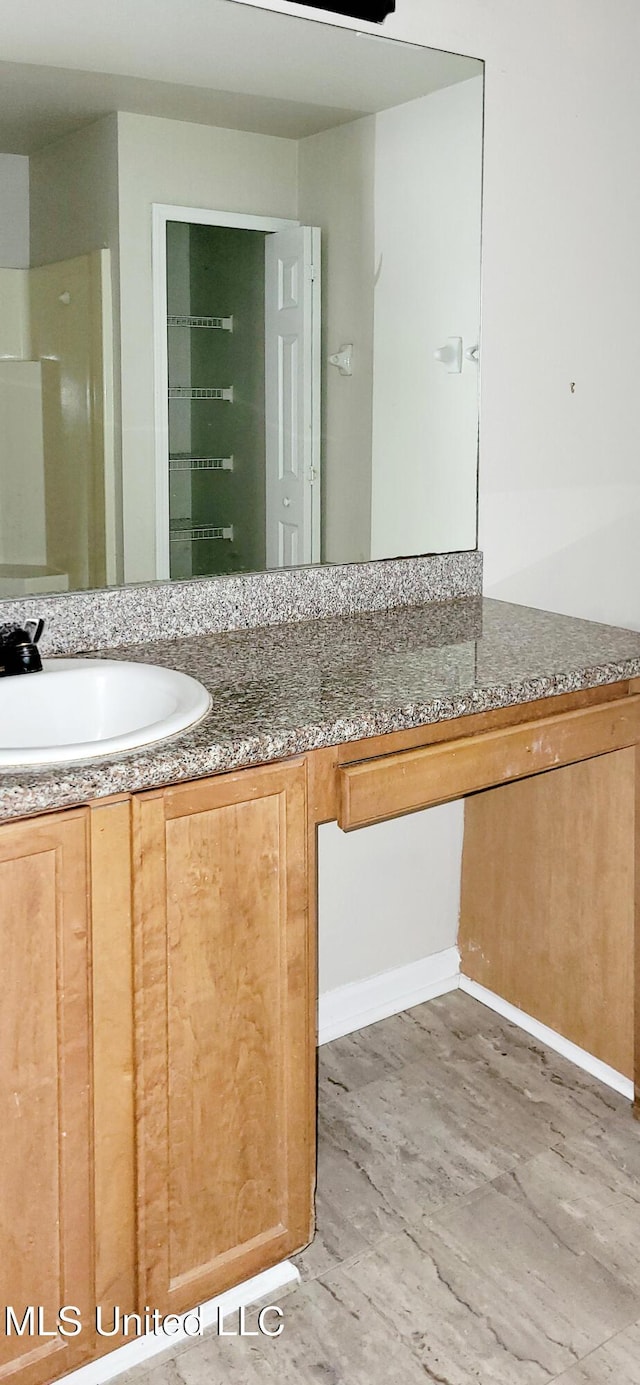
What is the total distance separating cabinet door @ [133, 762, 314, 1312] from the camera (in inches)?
52.2

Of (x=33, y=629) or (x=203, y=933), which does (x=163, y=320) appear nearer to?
(x=33, y=629)

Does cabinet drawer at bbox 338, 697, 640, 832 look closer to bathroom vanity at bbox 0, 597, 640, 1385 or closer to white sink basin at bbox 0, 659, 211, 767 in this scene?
bathroom vanity at bbox 0, 597, 640, 1385

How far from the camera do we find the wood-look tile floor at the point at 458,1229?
1.48 metres

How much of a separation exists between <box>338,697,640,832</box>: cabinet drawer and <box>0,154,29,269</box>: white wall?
0.85 meters

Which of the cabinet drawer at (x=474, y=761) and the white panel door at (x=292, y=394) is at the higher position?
the white panel door at (x=292, y=394)

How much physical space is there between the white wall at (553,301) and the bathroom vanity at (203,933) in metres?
0.55

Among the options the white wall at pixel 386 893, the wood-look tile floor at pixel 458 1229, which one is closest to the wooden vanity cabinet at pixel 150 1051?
the wood-look tile floor at pixel 458 1229

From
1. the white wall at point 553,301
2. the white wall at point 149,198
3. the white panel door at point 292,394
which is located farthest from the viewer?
the white wall at point 553,301

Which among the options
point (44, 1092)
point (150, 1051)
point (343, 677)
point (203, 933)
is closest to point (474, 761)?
point (343, 677)

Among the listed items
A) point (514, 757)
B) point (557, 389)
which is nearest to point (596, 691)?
point (514, 757)

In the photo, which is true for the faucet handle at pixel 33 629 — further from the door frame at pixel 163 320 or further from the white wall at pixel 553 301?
the white wall at pixel 553 301

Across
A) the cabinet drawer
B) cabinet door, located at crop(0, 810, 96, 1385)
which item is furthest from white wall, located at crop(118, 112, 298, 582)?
cabinet door, located at crop(0, 810, 96, 1385)

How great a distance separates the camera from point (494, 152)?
2.08 m

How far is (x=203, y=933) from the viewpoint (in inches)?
53.8
